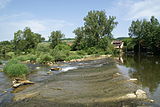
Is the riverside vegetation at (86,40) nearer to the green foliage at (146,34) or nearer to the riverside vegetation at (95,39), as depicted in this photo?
the riverside vegetation at (95,39)

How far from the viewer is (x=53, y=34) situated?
82000mm

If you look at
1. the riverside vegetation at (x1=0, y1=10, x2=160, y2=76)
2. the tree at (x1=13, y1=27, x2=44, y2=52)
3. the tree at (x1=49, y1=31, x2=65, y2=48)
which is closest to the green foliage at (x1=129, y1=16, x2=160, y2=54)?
the riverside vegetation at (x1=0, y1=10, x2=160, y2=76)

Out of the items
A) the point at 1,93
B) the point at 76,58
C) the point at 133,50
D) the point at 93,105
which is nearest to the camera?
the point at 93,105

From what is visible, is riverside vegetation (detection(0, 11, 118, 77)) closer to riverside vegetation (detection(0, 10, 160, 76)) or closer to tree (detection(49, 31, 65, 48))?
riverside vegetation (detection(0, 10, 160, 76))

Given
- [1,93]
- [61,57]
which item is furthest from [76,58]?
[1,93]

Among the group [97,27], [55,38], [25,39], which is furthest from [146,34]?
[25,39]

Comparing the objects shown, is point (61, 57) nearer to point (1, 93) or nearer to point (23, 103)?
point (1, 93)

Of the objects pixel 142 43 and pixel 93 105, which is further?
pixel 142 43

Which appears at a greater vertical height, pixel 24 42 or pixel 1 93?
pixel 24 42

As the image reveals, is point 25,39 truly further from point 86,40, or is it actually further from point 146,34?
point 146,34

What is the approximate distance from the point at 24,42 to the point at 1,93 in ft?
201

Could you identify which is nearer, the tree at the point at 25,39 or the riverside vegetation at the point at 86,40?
the riverside vegetation at the point at 86,40

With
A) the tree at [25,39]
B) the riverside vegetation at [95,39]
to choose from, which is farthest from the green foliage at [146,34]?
the tree at [25,39]

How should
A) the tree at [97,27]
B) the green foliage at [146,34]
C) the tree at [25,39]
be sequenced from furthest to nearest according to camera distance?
the tree at [25,39] → the tree at [97,27] → the green foliage at [146,34]
